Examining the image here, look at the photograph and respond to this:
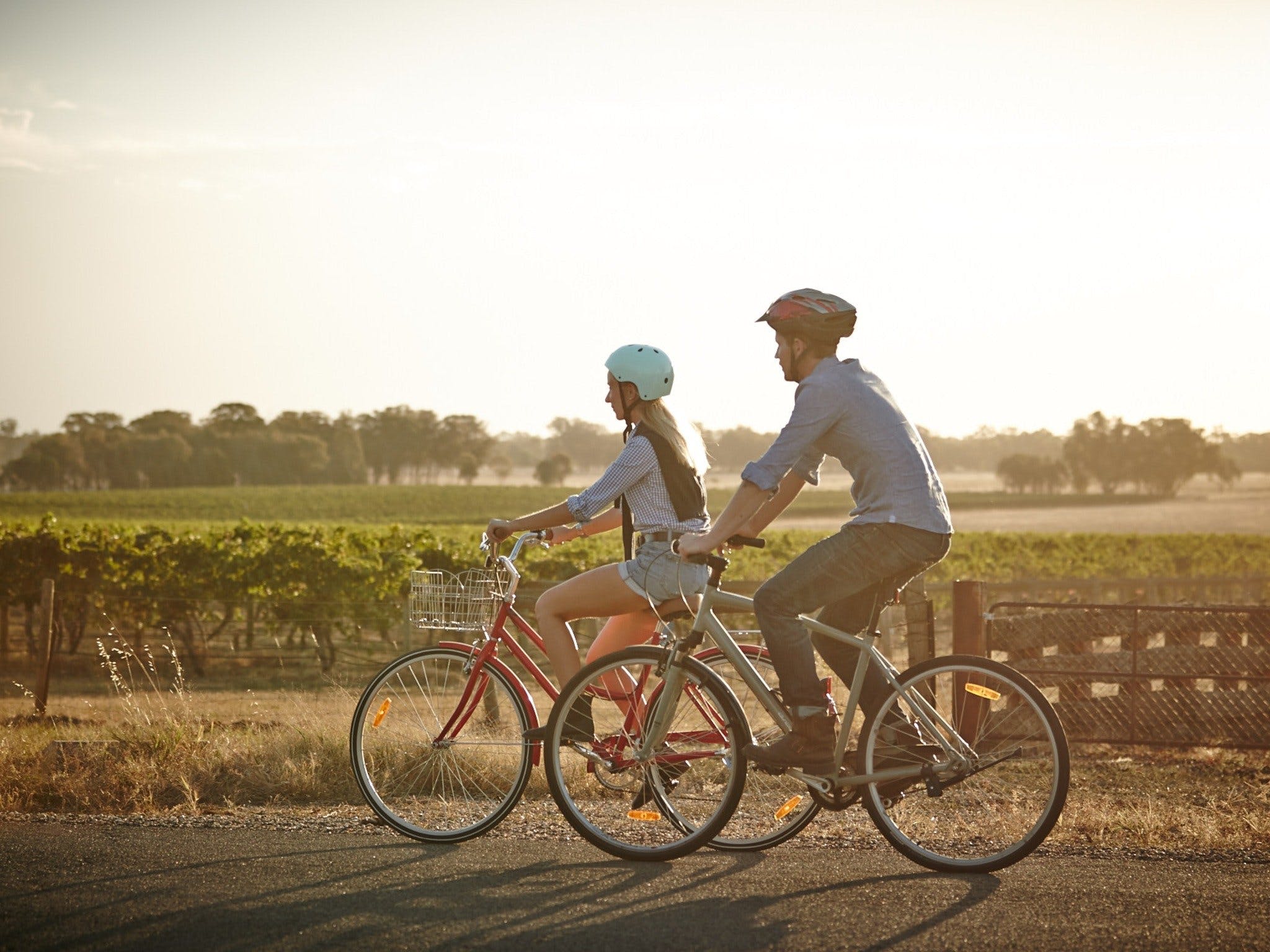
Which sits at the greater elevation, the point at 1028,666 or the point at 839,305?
the point at 839,305

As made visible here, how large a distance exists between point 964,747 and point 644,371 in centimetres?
205

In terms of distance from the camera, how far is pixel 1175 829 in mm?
5633

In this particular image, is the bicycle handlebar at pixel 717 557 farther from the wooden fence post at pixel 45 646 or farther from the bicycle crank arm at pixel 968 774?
the wooden fence post at pixel 45 646

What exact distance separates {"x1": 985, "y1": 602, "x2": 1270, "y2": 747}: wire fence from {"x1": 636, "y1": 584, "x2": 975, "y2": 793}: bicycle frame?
3.93 m

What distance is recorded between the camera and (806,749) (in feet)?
16.1

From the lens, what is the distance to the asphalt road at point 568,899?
3998 millimetres

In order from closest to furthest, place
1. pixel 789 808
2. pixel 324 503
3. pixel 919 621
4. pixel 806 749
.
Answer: pixel 806 749, pixel 789 808, pixel 919 621, pixel 324 503

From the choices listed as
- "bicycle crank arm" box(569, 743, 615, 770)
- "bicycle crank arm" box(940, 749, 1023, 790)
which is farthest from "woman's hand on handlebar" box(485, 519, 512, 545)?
"bicycle crank arm" box(940, 749, 1023, 790)

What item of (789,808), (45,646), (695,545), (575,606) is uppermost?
(695,545)

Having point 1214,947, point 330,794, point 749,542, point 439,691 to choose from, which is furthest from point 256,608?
point 1214,947

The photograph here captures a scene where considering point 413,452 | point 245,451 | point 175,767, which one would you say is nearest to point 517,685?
point 175,767

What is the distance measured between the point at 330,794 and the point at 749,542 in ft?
10.00

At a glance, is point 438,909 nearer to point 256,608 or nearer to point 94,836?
point 94,836

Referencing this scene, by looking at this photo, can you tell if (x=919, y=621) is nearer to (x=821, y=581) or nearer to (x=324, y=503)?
(x=821, y=581)
